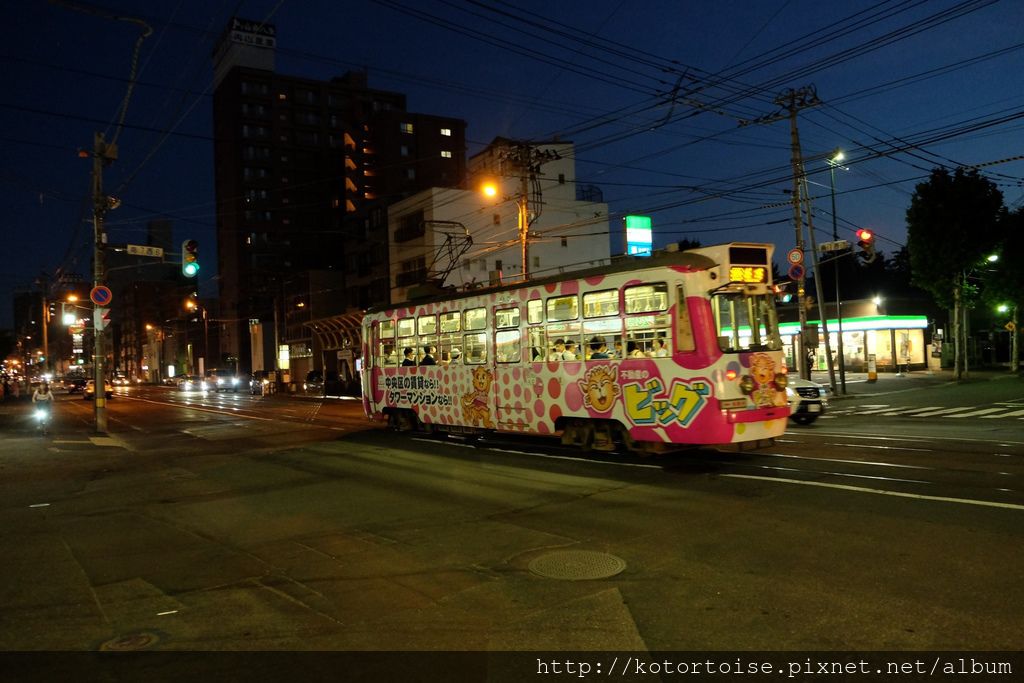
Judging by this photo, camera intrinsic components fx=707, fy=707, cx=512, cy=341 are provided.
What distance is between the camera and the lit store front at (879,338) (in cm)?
4584

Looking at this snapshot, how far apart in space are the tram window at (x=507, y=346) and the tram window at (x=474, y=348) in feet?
1.69

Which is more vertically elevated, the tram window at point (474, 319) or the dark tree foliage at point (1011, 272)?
the dark tree foliage at point (1011, 272)

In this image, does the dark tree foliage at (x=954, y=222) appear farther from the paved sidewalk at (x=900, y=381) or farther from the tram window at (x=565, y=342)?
the tram window at (x=565, y=342)

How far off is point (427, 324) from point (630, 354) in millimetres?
7047

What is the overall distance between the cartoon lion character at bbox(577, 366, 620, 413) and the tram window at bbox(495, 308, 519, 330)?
7.70ft

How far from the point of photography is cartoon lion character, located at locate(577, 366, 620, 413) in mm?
12836

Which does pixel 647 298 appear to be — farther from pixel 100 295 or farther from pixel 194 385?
pixel 194 385

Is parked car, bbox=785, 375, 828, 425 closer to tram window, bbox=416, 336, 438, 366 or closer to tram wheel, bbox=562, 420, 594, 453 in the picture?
tram wheel, bbox=562, 420, 594, 453

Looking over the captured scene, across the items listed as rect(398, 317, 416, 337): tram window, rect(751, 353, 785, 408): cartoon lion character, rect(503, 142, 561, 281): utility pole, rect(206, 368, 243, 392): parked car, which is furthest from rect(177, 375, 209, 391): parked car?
rect(751, 353, 785, 408): cartoon lion character

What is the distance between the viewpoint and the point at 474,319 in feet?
53.4

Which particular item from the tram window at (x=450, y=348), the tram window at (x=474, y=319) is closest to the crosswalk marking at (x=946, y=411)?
the tram window at (x=474, y=319)
